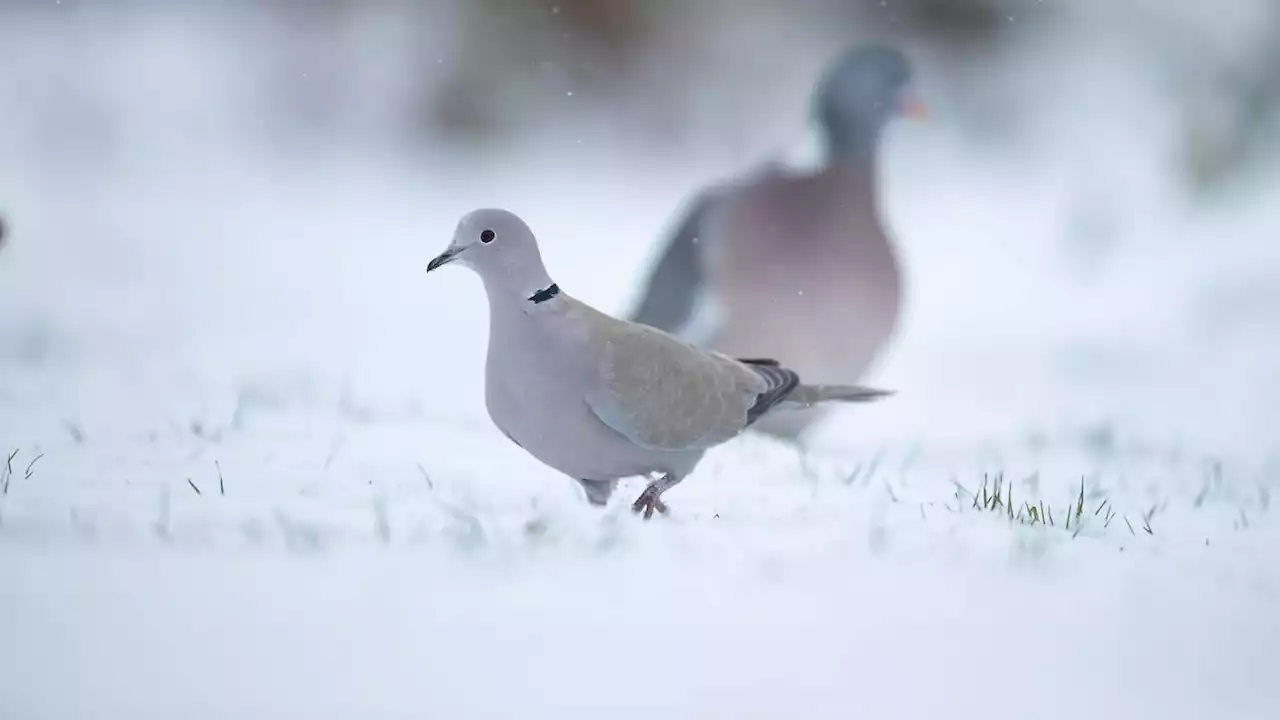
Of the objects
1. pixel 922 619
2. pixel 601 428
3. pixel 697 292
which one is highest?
pixel 697 292

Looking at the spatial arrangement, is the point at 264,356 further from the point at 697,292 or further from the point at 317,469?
the point at 697,292

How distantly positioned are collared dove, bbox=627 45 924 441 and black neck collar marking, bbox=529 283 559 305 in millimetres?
586

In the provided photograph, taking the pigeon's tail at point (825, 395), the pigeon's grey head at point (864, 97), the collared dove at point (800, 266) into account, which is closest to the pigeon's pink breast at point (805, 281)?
the collared dove at point (800, 266)

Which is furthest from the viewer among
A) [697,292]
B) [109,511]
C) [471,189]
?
[471,189]

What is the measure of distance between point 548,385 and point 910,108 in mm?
945

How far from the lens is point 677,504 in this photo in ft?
4.04

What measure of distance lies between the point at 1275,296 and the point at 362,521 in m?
1.43

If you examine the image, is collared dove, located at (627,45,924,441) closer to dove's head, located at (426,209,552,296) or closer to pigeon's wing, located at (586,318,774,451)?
pigeon's wing, located at (586,318,774,451)

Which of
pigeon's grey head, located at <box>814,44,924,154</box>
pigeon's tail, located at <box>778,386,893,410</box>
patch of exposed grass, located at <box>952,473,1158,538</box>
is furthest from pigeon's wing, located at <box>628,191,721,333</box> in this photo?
patch of exposed grass, located at <box>952,473,1158,538</box>

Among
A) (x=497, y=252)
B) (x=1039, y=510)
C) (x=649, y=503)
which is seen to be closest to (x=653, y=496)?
(x=649, y=503)

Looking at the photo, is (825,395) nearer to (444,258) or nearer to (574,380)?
(574,380)

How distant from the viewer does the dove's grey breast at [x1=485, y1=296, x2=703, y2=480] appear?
3.59ft

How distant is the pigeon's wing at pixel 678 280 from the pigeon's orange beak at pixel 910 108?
0.94ft

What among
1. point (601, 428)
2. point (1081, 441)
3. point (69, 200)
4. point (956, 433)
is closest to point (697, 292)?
point (956, 433)
